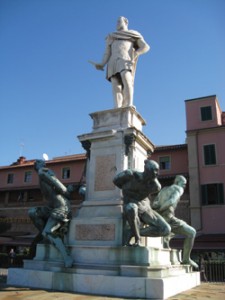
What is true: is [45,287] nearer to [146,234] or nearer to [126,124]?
[146,234]

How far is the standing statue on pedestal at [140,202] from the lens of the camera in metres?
6.66

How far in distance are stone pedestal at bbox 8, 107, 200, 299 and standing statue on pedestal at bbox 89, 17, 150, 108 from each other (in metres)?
0.81

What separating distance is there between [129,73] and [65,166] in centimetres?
3095

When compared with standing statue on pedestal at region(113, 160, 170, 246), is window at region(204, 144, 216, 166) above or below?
above

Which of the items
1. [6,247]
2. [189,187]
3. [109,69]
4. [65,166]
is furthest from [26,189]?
[109,69]

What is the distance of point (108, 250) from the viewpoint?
6832mm

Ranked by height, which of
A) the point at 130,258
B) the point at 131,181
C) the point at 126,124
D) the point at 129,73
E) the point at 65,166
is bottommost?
the point at 130,258

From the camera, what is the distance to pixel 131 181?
6.96m

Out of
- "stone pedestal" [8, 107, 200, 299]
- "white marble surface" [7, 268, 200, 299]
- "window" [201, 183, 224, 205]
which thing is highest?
"window" [201, 183, 224, 205]

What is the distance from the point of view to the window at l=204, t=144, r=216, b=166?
29.6 metres

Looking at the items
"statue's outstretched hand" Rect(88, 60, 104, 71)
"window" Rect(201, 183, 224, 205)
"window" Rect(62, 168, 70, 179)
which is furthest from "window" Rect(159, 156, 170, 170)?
"statue's outstretched hand" Rect(88, 60, 104, 71)

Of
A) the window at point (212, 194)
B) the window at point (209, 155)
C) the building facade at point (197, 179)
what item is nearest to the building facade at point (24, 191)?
the building facade at point (197, 179)

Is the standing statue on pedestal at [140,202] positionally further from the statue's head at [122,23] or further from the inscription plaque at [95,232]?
the statue's head at [122,23]

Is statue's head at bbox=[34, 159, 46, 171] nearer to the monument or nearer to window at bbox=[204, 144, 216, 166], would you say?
the monument
